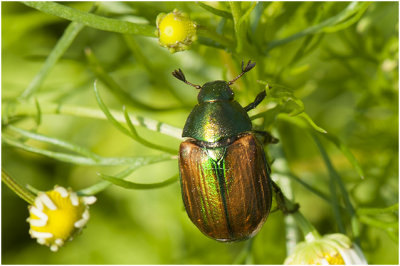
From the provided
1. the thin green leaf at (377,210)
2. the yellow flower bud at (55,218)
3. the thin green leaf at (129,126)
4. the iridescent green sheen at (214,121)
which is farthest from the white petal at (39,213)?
the thin green leaf at (377,210)

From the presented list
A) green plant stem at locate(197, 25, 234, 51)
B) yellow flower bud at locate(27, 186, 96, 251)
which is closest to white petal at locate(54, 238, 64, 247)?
yellow flower bud at locate(27, 186, 96, 251)

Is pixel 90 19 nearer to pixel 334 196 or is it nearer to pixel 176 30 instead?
pixel 176 30

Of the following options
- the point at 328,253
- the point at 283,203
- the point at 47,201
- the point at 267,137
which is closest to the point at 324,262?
the point at 328,253

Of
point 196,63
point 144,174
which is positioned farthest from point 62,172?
point 196,63

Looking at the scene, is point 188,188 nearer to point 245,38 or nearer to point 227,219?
point 227,219

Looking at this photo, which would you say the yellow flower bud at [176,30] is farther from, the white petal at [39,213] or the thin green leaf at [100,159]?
the white petal at [39,213]

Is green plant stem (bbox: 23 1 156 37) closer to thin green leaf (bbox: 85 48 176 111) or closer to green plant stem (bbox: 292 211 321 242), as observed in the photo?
thin green leaf (bbox: 85 48 176 111)
